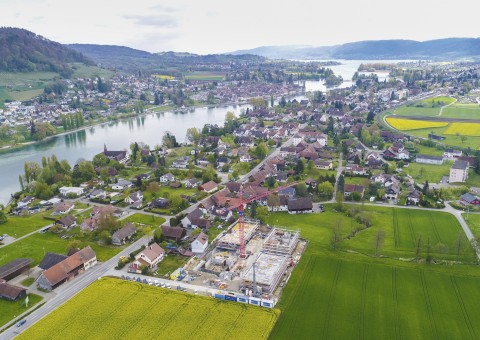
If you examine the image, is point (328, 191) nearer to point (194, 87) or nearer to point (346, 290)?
point (346, 290)

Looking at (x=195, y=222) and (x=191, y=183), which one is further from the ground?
(x=191, y=183)

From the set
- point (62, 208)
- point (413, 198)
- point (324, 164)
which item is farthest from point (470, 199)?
point (62, 208)

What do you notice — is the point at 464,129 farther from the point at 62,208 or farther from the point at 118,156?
the point at 62,208

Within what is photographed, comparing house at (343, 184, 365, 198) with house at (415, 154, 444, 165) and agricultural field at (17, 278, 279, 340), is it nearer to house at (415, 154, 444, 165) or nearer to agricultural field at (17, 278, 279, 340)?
house at (415, 154, 444, 165)

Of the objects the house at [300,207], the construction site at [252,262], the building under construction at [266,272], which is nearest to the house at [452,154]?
the house at [300,207]

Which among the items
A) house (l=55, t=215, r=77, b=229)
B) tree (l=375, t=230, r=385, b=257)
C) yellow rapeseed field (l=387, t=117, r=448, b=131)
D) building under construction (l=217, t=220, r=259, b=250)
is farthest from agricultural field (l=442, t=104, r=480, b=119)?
house (l=55, t=215, r=77, b=229)

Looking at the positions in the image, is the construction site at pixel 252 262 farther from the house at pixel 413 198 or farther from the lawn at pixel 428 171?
the lawn at pixel 428 171
